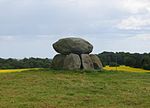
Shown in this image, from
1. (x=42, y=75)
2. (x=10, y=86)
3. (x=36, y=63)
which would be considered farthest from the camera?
(x=36, y=63)

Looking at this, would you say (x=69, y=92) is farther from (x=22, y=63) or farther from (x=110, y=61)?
(x=22, y=63)

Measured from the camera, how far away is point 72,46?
86.4 feet

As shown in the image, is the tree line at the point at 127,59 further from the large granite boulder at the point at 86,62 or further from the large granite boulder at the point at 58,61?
the large granite boulder at the point at 58,61

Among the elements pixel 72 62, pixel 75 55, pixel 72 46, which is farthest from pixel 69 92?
pixel 72 46

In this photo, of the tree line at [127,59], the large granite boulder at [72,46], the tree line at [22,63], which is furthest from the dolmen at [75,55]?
the tree line at [22,63]

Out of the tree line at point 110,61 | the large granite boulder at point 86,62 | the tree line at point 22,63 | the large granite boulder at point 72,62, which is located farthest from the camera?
the tree line at point 22,63

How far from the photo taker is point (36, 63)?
124 ft

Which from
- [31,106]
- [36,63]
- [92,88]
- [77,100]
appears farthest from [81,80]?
[36,63]

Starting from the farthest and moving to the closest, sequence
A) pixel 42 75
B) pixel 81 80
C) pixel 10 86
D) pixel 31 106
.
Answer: pixel 42 75
pixel 81 80
pixel 10 86
pixel 31 106

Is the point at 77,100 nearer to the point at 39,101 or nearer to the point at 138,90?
the point at 39,101

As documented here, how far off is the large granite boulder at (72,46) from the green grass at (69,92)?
3.91 m

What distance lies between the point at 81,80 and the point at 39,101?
21.9 ft

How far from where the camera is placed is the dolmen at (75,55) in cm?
2577

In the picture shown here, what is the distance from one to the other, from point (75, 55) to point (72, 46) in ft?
2.33
